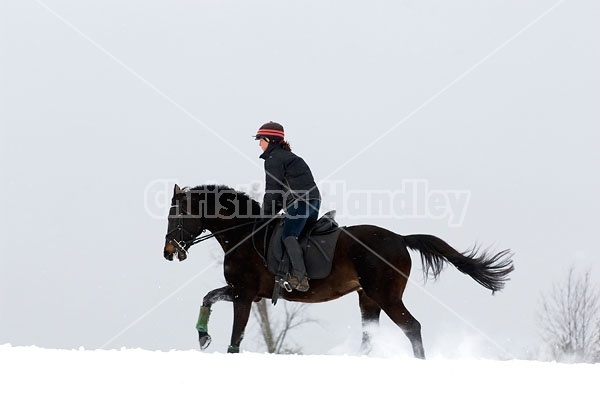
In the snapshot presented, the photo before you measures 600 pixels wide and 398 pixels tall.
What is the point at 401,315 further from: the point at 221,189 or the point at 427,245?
the point at 221,189

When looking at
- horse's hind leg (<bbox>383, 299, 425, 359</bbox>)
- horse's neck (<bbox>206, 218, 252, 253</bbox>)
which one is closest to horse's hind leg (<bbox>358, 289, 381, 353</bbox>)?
horse's hind leg (<bbox>383, 299, 425, 359</bbox>)

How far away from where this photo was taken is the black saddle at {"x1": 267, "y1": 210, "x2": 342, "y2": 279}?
10.6 meters

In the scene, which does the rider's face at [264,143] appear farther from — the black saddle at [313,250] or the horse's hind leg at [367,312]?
the horse's hind leg at [367,312]

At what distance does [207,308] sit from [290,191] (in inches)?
76.2

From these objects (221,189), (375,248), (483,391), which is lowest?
(483,391)

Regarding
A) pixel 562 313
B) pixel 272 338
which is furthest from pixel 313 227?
pixel 562 313

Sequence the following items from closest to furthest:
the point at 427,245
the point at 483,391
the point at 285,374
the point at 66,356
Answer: the point at 483,391, the point at 285,374, the point at 66,356, the point at 427,245

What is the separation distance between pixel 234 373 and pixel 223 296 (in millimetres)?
4219

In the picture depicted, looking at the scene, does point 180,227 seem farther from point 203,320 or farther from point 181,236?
point 203,320

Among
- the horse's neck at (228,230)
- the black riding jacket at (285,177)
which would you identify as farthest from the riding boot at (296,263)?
the horse's neck at (228,230)

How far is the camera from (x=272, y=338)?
24.8 m

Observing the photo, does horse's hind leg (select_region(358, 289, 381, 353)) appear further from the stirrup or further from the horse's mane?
the horse's mane

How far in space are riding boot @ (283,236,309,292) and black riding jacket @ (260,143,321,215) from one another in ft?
1.80

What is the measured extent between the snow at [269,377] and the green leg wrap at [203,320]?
3.01 m
